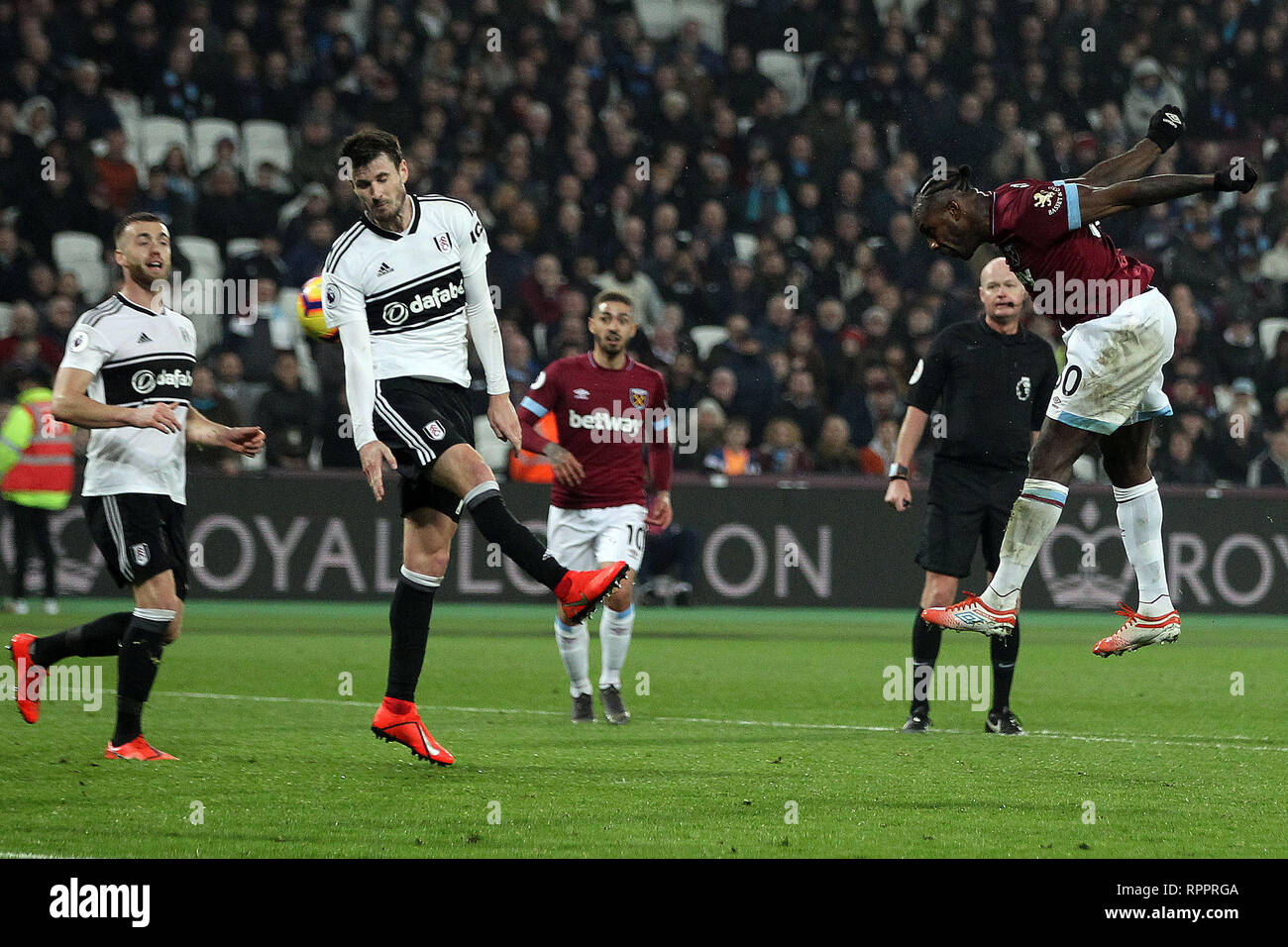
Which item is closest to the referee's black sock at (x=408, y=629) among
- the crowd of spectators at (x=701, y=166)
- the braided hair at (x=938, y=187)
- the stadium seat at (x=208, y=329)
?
the braided hair at (x=938, y=187)

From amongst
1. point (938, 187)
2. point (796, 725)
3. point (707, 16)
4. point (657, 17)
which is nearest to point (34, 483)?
point (796, 725)

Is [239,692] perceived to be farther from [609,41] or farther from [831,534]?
[609,41]

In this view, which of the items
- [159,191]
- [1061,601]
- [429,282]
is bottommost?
[1061,601]

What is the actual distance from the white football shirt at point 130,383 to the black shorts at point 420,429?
1.04 m

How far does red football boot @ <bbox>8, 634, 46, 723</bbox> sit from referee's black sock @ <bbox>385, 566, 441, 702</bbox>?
1827 millimetres

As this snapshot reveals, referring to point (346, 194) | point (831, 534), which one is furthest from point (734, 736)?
point (346, 194)

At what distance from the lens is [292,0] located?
65.7ft

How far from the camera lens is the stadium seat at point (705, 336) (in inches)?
720

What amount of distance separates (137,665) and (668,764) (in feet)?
7.27

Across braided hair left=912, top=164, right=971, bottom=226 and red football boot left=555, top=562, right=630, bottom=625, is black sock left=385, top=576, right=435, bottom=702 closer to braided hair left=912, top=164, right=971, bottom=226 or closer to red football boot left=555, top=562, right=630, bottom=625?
red football boot left=555, top=562, right=630, bottom=625

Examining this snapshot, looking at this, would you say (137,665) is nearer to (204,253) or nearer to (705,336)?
(204,253)

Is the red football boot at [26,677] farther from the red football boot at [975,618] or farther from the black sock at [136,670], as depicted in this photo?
the red football boot at [975,618]

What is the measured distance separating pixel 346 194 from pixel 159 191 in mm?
1903

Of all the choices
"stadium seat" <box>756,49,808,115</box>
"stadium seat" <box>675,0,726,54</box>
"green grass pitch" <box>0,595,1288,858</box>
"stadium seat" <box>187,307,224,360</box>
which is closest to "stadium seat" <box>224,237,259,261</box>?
"stadium seat" <box>187,307,224,360</box>
